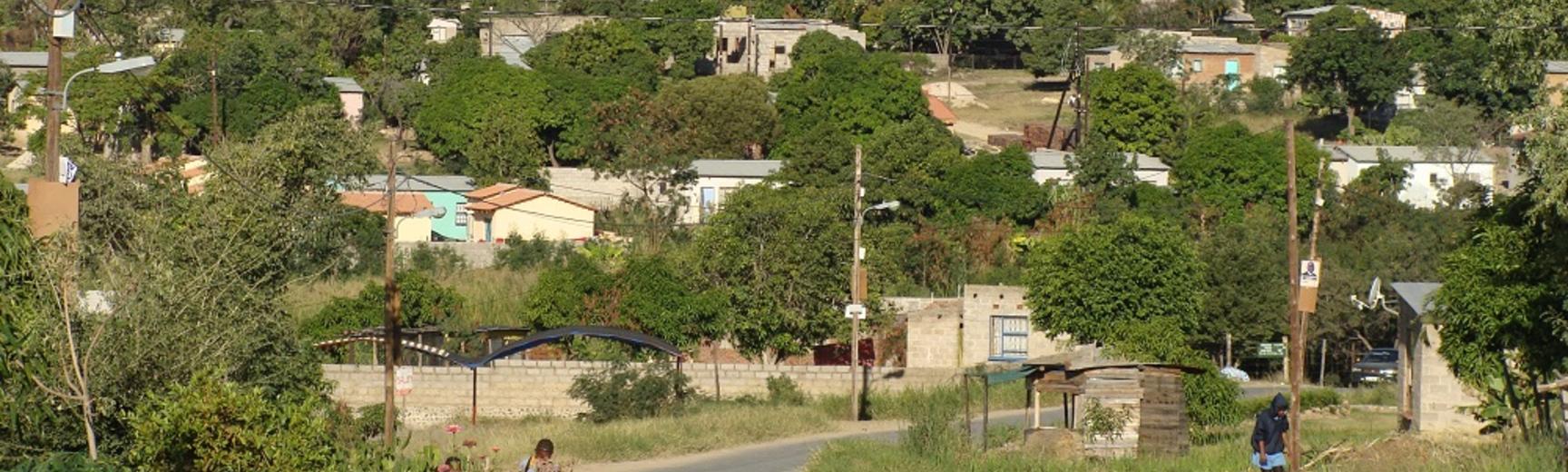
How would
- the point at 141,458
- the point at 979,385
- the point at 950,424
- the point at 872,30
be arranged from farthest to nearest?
the point at 872,30 < the point at 979,385 < the point at 950,424 < the point at 141,458

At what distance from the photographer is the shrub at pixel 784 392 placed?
49844 millimetres

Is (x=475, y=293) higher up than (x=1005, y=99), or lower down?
lower down

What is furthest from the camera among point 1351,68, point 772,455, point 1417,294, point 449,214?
point 1351,68

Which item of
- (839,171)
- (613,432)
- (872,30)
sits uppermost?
(872,30)

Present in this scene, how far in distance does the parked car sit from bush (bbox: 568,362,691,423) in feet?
59.1

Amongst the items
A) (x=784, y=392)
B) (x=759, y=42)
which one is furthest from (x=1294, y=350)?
(x=759, y=42)

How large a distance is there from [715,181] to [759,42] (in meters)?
30.5

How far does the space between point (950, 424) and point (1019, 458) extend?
93.7 inches

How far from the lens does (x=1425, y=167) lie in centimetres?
8681

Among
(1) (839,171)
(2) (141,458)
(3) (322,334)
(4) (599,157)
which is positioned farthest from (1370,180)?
(2) (141,458)

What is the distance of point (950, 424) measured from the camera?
35.5 m

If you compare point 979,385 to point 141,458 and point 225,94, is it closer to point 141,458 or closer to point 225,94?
point 141,458

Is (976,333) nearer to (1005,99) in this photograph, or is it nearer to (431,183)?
(431,183)

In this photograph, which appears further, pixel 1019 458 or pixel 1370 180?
pixel 1370 180
